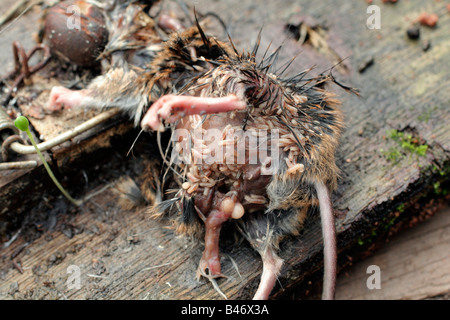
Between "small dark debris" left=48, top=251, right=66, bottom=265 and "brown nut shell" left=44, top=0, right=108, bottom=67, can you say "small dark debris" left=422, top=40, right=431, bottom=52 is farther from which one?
"small dark debris" left=48, top=251, right=66, bottom=265

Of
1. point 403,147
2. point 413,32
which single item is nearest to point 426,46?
Result: point 413,32

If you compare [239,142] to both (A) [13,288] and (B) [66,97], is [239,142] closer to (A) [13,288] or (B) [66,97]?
(B) [66,97]

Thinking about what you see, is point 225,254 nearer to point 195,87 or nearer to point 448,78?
point 195,87

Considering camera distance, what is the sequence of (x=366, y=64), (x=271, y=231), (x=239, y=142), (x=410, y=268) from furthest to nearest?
(x=366, y=64)
(x=410, y=268)
(x=271, y=231)
(x=239, y=142)

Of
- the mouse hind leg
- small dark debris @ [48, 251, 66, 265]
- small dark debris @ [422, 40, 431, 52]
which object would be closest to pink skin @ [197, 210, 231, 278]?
→ the mouse hind leg

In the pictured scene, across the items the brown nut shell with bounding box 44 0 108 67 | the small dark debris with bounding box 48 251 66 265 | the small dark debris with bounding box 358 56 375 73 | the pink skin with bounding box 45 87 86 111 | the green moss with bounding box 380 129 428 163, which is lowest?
the green moss with bounding box 380 129 428 163

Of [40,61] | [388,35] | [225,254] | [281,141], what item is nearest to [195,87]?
[281,141]
